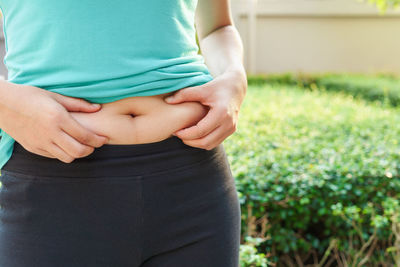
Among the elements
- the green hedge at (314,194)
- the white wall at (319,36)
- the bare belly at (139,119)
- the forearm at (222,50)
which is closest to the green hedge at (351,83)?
the white wall at (319,36)

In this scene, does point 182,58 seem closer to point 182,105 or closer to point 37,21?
point 182,105

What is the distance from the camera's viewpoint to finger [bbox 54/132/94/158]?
3.11ft

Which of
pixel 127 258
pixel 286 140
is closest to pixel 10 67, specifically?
pixel 127 258

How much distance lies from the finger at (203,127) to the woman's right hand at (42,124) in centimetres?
20

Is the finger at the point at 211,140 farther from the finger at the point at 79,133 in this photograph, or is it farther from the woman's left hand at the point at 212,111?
the finger at the point at 79,133

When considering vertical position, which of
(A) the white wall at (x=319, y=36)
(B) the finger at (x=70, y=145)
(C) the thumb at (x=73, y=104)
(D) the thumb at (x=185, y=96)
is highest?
(C) the thumb at (x=73, y=104)

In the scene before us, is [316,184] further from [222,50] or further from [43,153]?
[43,153]

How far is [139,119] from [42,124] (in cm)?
21

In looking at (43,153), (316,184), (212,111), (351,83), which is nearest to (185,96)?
(212,111)

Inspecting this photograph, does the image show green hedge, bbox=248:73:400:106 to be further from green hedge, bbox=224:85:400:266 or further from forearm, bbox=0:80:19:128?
forearm, bbox=0:80:19:128

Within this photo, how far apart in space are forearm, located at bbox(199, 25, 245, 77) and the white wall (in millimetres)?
12291

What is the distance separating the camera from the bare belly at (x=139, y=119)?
3.33ft

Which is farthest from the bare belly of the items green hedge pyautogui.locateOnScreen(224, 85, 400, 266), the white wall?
the white wall

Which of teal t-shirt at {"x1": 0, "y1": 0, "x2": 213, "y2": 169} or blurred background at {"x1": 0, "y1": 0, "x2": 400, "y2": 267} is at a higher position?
teal t-shirt at {"x1": 0, "y1": 0, "x2": 213, "y2": 169}
